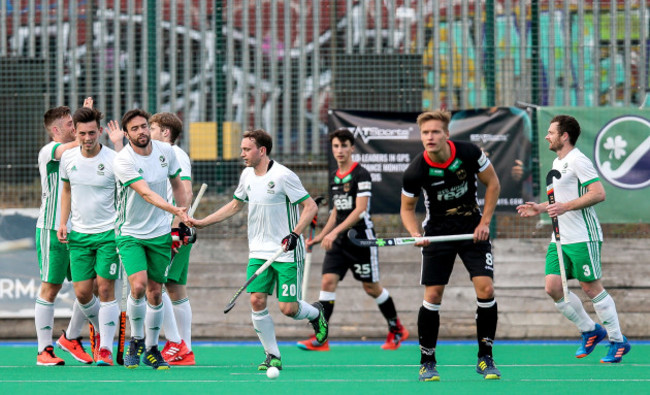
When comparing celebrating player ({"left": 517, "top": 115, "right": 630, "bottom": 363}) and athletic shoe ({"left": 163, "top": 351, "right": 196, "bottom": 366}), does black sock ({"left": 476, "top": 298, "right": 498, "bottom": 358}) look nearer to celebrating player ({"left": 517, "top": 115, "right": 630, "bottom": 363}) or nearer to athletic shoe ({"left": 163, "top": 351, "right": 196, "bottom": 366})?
celebrating player ({"left": 517, "top": 115, "right": 630, "bottom": 363})

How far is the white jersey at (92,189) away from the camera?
893 centimetres

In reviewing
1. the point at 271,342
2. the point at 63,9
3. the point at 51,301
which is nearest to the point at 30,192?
the point at 63,9

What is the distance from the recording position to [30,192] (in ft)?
39.4

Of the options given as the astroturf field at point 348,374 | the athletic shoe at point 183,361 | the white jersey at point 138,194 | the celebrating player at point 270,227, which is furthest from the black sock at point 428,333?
the athletic shoe at point 183,361

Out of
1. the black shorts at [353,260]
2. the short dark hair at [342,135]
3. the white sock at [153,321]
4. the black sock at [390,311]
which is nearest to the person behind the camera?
the white sock at [153,321]

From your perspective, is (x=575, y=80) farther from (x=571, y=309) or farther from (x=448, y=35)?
(x=571, y=309)

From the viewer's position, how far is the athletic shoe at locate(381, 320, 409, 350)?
10711 mm

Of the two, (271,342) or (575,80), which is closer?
(271,342)

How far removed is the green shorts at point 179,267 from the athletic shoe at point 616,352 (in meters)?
3.42

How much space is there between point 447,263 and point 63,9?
5.94m

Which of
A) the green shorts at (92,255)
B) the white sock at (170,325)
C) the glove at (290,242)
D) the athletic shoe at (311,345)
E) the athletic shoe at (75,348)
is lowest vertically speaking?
the athletic shoe at (311,345)

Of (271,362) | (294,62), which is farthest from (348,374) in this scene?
(294,62)

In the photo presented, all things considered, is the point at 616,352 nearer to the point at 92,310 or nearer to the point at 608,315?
the point at 608,315

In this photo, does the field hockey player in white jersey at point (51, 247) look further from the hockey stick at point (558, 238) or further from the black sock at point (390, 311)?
the hockey stick at point (558, 238)
